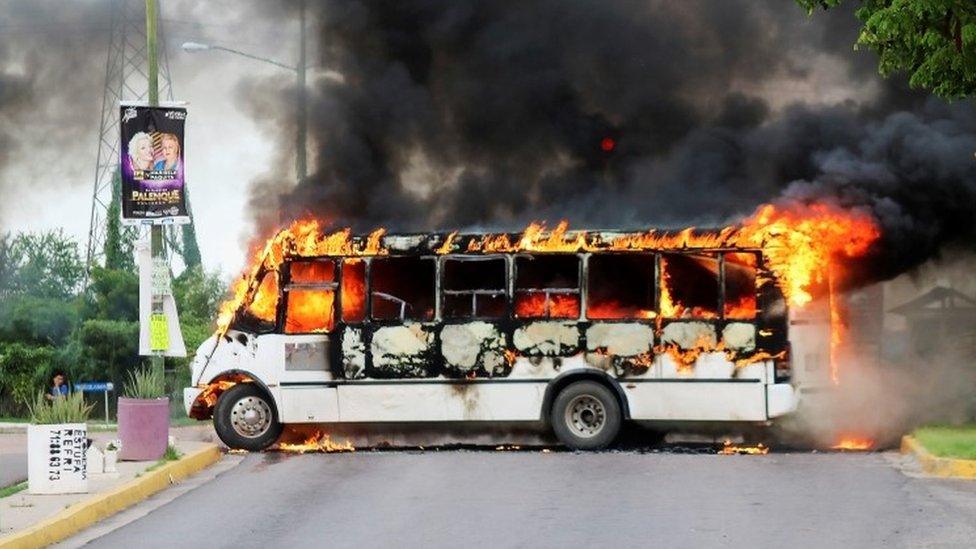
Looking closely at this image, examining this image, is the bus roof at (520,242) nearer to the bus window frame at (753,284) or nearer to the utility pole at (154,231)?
the bus window frame at (753,284)

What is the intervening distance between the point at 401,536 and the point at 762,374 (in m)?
7.11

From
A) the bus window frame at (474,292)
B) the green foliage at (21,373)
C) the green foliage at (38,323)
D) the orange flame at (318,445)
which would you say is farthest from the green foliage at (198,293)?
the bus window frame at (474,292)

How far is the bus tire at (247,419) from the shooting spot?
1872 cm

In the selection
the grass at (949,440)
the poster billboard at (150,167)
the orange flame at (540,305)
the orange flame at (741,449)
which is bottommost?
the orange flame at (741,449)

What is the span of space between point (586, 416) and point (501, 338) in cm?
123

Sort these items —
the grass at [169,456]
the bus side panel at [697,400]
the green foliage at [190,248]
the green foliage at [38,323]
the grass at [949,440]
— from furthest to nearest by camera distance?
the green foliage at [190,248] → the green foliage at [38,323] → the bus side panel at [697,400] → the grass at [169,456] → the grass at [949,440]

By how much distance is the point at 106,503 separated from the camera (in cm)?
1326

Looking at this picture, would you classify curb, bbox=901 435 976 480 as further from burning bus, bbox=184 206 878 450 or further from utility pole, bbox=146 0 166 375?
utility pole, bbox=146 0 166 375

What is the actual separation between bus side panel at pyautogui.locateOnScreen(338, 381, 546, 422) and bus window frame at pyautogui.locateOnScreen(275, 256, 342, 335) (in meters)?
0.84

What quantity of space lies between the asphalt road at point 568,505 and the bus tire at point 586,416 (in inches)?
32.0

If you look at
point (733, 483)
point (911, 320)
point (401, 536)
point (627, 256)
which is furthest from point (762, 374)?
point (911, 320)

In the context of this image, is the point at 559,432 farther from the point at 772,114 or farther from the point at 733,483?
the point at 772,114

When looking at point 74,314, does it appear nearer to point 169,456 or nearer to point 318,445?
point 318,445

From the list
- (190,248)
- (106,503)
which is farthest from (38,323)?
(106,503)
